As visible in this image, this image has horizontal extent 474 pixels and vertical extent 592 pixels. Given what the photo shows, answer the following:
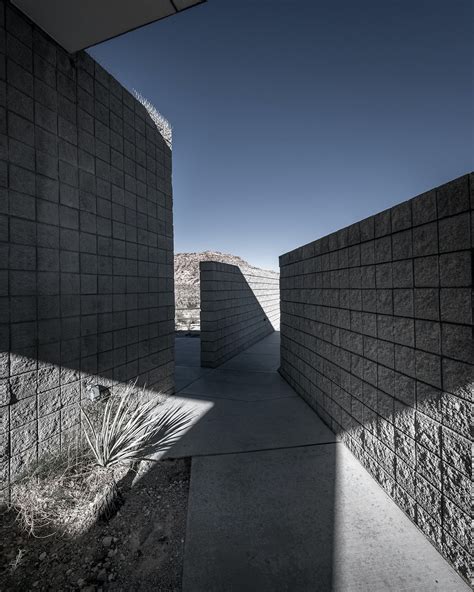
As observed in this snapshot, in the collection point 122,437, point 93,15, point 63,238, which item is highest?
point 93,15

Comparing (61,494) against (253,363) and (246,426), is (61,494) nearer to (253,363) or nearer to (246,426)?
(246,426)

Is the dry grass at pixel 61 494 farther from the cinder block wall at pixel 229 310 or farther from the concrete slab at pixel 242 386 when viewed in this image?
the cinder block wall at pixel 229 310

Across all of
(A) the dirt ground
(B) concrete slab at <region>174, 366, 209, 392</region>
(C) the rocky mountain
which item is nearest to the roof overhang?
(A) the dirt ground

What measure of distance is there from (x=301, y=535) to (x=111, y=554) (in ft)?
4.29

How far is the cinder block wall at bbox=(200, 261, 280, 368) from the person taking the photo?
6.78 m

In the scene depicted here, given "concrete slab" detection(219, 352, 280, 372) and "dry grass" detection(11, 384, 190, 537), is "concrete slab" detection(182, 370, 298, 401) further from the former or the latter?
"dry grass" detection(11, 384, 190, 537)

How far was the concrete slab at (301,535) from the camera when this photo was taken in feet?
5.45

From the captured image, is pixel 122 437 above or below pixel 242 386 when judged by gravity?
above

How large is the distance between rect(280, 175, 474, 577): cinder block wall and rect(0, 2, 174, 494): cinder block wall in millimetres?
2947

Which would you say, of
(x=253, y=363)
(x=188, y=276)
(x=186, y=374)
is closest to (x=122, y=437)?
(x=186, y=374)

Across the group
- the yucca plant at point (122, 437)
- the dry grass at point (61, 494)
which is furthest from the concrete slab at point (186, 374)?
the dry grass at point (61, 494)

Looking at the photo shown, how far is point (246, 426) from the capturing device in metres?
3.68

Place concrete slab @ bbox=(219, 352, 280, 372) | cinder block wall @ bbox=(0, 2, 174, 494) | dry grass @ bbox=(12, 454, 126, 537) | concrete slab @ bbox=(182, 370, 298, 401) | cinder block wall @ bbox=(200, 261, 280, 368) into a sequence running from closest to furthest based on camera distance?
dry grass @ bbox=(12, 454, 126, 537), cinder block wall @ bbox=(0, 2, 174, 494), concrete slab @ bbox=(182, 370, 298, 401), concrete slab @ bbox=(219, 352, 280, 372), cinder block wall @ bbox=(200, 261, 280, 368)

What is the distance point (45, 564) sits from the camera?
1.80 m
